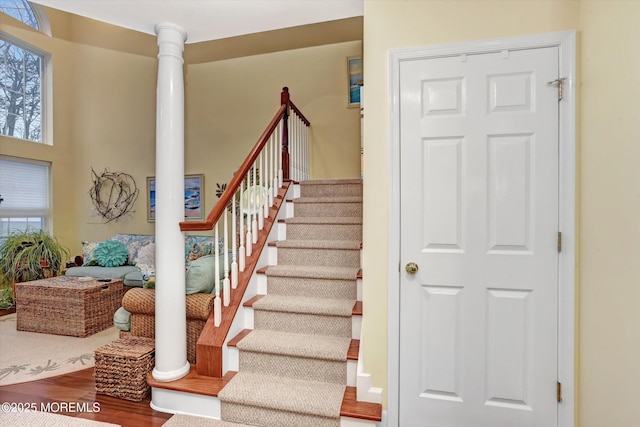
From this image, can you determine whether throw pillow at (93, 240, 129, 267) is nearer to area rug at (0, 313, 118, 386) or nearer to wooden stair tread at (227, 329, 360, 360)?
area rug at (0, 313, 118, 386)

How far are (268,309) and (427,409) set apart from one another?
114cm

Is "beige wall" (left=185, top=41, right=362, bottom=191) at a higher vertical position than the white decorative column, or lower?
higher

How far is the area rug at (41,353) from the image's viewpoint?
8.05 ft

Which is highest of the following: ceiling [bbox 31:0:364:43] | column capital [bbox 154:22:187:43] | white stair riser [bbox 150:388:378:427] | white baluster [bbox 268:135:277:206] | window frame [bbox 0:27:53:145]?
window frame [bbox 0:27:53:145]

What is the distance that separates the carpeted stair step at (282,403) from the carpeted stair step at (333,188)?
2.00 metres

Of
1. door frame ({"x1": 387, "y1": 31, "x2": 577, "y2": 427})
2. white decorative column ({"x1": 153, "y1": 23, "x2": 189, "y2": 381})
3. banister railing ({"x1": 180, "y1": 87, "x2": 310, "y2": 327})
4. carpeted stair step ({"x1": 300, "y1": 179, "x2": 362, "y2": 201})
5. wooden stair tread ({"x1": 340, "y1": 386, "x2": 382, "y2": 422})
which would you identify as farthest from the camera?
carpeted stair step ({"x1": 300, "y1": 179, "x2": 362, "y2": 201})

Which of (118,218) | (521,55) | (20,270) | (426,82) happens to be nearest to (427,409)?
(426,82)

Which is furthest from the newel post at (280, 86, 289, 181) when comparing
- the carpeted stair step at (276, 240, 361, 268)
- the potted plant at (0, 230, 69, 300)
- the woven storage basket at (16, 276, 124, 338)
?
the potted plant at (0, 230, 69, 300)

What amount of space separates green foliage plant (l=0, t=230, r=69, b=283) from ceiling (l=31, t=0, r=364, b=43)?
3.59m

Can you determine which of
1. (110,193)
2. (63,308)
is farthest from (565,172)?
(110,193)

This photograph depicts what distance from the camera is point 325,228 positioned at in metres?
3.05

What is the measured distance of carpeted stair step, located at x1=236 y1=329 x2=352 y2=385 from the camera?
198 cm

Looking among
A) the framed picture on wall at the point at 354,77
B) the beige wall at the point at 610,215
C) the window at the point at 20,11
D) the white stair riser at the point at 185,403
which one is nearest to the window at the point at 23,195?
the window at the point at 20,11

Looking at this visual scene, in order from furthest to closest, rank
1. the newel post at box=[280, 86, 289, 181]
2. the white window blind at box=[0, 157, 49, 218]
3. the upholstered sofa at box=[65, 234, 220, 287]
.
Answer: the white window blind at box=[0, 157, 49, 218]
the upholstered sofa at box=[65, 234, 220, 287]
the newel post at box=[280, 86, 289, 181]
